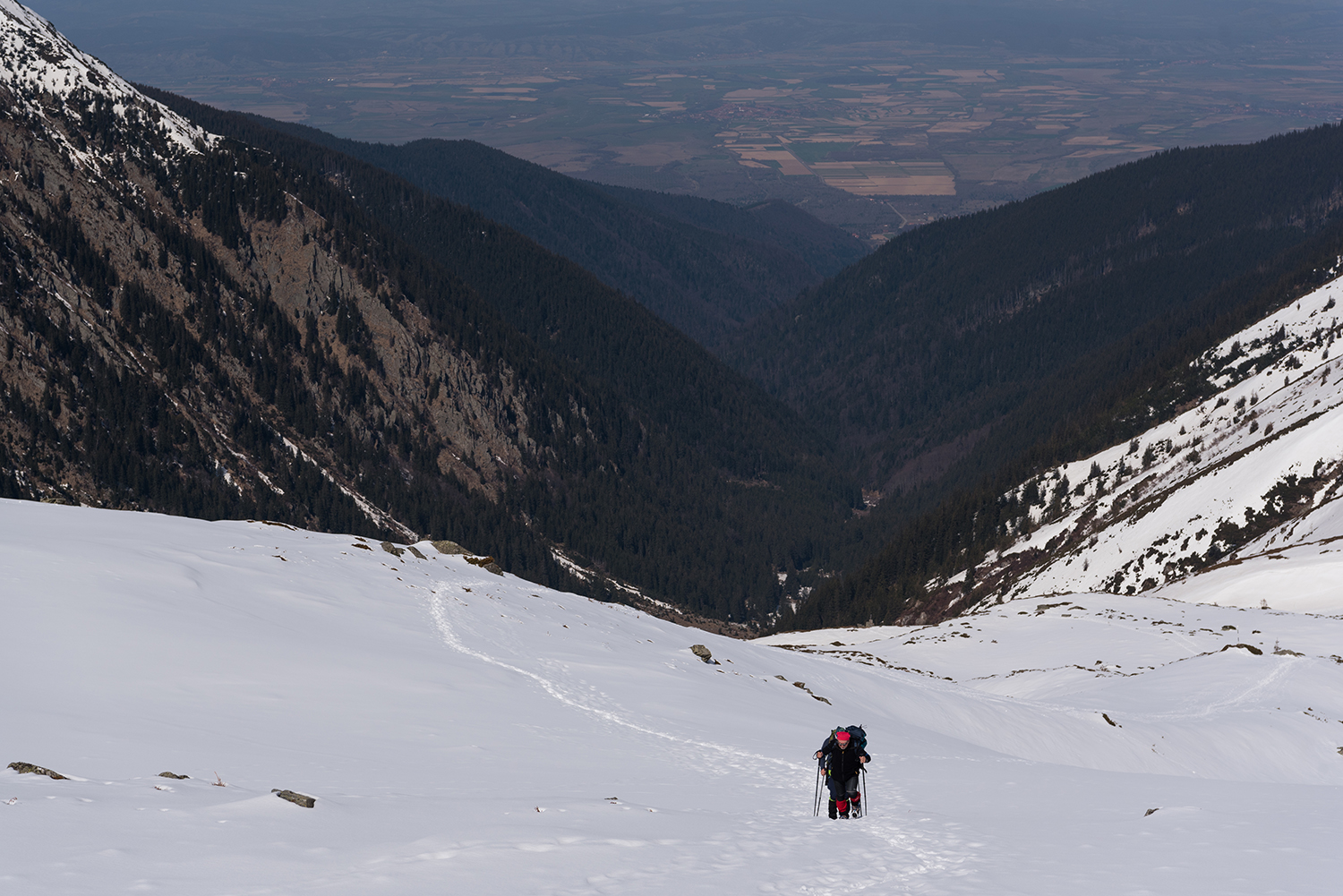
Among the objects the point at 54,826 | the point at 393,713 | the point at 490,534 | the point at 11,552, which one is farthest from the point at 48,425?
the point at 54,826

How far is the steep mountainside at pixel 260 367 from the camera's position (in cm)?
10681

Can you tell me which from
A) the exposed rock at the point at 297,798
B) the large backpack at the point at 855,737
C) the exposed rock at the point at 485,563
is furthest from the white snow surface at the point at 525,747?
the exposed rock at the point at 485,563

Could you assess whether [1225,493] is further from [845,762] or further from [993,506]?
[845,762]

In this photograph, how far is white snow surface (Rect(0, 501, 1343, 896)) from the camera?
531 inches

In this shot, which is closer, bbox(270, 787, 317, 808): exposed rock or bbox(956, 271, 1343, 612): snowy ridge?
bbox(270, 787, 317, 808): exposed rock

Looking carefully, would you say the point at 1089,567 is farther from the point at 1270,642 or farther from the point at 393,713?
the point at 393,713

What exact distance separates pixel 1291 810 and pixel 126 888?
19.4m

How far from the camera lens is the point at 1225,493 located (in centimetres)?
9638

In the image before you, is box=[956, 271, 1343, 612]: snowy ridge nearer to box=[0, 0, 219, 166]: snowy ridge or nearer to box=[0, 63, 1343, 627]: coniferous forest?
box=[0, 63, 1343, 627]: coniferous forest

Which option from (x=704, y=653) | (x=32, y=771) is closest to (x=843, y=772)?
(x=32, y=771)

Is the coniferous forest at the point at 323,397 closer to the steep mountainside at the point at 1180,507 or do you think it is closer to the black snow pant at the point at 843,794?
the steep mountainside at the point at 1180,507

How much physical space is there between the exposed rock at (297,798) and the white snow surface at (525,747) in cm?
37

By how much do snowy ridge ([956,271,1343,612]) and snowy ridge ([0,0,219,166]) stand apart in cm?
12707

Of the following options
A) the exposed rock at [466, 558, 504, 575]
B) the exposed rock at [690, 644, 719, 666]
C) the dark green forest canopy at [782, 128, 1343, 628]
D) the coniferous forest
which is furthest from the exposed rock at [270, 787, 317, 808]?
the dark green forest canopy at [782, 128, 1343, 628]
